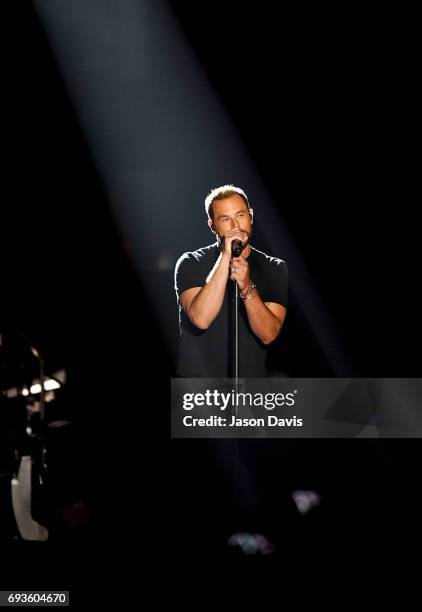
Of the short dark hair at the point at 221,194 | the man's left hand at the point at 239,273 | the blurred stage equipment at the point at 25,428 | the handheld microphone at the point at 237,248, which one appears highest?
the short dark hair at the point at 221,194

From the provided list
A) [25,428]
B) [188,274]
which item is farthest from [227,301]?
[25,428]

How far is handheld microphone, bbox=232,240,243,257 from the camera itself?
2254mm

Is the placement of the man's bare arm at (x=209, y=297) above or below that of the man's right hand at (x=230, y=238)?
below

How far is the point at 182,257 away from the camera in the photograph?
2.31 m

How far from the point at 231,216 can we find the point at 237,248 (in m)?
0.14

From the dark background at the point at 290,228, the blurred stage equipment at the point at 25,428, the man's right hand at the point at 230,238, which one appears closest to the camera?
the dark background at the point at 290,228

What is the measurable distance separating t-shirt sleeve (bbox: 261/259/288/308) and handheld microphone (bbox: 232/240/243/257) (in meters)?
0.14

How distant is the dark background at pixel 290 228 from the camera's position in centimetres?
213

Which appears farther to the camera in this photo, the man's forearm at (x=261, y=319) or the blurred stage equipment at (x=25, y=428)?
the blurred stage equipment at (x=25, y=428)

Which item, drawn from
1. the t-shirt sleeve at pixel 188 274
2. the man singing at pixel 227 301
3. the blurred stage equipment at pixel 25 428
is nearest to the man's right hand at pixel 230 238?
the man singing at pixel 227 301

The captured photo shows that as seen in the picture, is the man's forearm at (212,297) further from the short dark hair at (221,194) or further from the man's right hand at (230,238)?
the short dark hair at (221,194)

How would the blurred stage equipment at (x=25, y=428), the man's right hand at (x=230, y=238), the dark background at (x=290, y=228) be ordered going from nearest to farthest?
the dark background at (x=290, y=228), the man's right hand at (x=230, y=238), the blurred stage equipment at (x=25, y=428)

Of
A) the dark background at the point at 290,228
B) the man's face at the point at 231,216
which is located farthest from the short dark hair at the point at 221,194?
the dark background at the point at 290,228

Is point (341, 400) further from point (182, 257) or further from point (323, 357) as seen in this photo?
point (182, 257)
